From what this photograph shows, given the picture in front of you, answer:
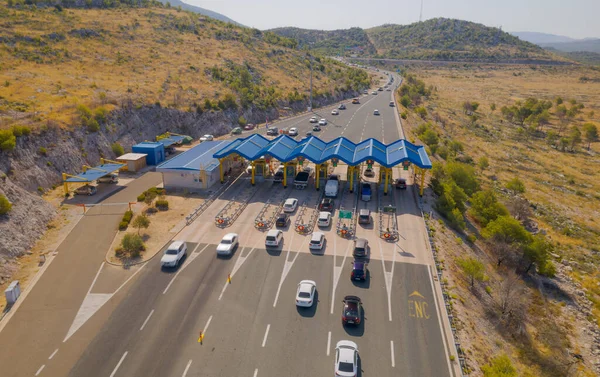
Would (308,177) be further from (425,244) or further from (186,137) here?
(186,137)

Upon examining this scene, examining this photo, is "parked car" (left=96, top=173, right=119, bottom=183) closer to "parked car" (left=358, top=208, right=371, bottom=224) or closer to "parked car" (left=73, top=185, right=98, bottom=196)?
"parked car" (left=73, top=185, right=98, bottom=196)

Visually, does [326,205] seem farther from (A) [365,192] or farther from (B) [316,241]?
(B) [316,241]

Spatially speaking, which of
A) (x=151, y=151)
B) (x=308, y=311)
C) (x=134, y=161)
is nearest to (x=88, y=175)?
(x=134, y=161)

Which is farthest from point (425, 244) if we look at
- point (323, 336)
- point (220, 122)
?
point (220, 122)

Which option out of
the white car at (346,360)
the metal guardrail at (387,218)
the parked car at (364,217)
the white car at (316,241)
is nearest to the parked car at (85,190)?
the white car at (316,241)

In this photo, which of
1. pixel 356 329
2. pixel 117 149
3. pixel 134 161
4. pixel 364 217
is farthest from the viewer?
pixel 117 149
